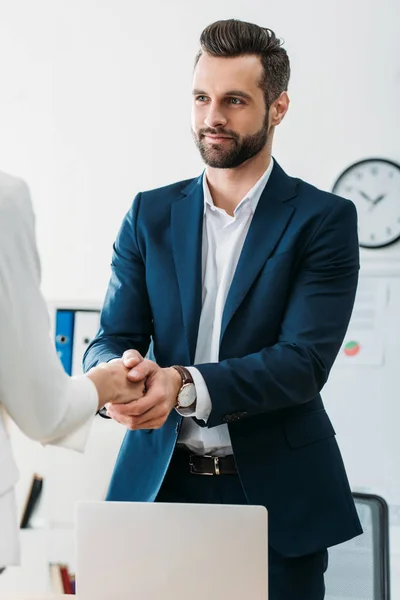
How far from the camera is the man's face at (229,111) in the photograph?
196 centimetres

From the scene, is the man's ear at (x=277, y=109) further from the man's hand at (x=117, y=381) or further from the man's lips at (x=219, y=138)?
the man's hand at (x=117, y=381)

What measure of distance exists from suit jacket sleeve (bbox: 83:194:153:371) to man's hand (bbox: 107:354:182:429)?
0.48 ft

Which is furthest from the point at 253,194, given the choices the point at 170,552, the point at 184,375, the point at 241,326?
the point at 170,552

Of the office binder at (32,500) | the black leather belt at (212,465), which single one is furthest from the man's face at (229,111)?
the office binder at (32,500)

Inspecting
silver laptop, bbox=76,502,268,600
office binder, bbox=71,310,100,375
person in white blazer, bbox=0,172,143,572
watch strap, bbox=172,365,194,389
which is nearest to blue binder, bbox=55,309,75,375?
office binder, bbox=71,310,100,375

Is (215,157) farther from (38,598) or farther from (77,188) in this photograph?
(77,188)

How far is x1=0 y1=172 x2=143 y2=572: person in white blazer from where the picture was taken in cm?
118

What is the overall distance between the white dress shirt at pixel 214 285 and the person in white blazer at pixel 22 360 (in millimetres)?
539

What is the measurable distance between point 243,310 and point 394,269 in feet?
7.63

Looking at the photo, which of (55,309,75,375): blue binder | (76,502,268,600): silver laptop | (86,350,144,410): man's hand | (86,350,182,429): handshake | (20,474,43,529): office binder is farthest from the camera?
(55,309,75,375): blue binder

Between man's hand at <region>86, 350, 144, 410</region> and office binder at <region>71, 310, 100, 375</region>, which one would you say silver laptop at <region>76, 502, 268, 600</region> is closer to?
man's hand at <region>86, 350, 144, 410</region>

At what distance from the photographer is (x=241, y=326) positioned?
1.91 meters

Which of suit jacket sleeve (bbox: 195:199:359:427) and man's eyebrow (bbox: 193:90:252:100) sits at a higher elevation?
man's eyebrow (bbox: 193:90:252:100)

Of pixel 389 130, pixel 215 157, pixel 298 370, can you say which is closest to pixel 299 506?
pixel 298 370
